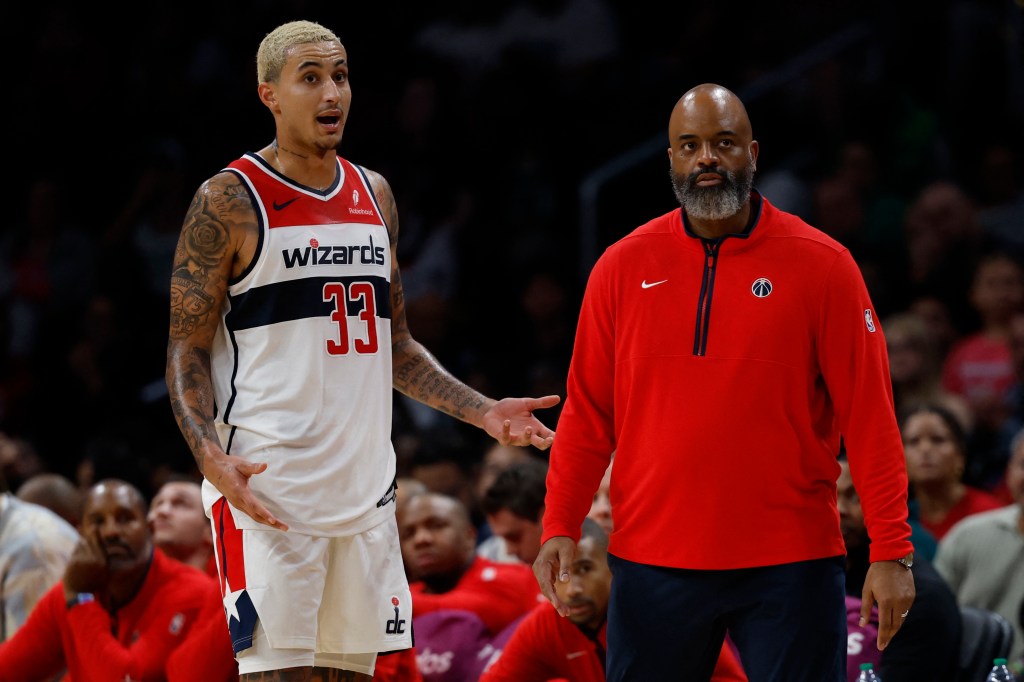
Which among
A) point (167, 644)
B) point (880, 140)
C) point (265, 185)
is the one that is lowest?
point (167, 644)

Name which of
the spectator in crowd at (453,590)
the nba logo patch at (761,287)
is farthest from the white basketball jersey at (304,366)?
the spectator in crowd at (453,590)

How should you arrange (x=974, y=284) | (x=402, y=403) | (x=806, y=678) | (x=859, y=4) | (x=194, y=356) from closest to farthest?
(x=806, y=678)
(x=194, y=356)
(x=974, y=284)
(x=402, y=403)
(x=859, y=4)

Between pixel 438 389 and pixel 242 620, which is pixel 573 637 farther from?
pixel 242 620

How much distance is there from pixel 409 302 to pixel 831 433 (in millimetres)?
6278

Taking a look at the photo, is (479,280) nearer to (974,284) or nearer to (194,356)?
(974,284)

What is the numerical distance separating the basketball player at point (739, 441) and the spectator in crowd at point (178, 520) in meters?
3.22

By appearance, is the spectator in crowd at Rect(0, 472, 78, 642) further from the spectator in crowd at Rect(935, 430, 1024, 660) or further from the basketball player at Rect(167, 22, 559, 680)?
the spectator in crowd at Rect(935, 430, 1024, 660)

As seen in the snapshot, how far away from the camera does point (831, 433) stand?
3953mm

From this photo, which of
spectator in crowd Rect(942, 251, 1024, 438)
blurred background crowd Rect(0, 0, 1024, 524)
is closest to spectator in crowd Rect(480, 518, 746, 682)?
blurred background crowd Rect(0, 0, 1024, 524)

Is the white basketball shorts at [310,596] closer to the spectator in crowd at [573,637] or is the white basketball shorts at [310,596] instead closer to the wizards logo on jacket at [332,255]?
the wizards logo on jacket at [332,255]

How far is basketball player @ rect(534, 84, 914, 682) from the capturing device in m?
3.79

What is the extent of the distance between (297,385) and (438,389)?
548mm

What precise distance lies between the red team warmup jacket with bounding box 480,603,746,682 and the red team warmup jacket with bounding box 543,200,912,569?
1443mm

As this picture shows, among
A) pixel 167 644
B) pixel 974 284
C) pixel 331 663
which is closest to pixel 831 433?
pixel 331 663
